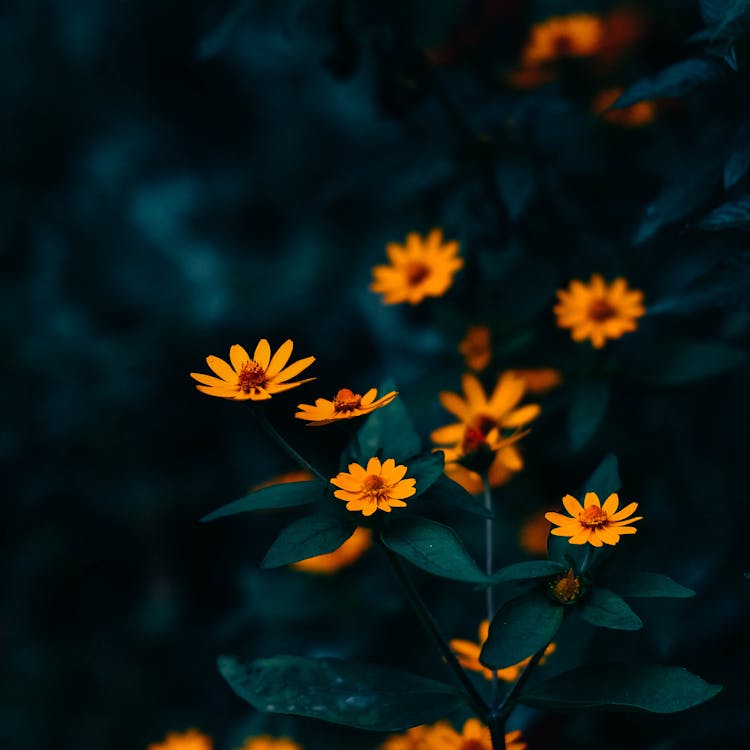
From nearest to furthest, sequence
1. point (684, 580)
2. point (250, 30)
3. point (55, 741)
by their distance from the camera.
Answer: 1. point (684, 580)
2. point (55, 741)
3. point (250, 30)

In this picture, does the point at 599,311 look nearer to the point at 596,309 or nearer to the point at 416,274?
the point at 596,309

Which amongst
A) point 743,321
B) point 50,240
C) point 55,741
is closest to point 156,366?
point 50,240

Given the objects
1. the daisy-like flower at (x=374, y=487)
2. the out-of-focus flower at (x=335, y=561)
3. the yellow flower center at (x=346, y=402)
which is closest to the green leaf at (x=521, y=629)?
the daisy-like flower at (x=374, y=487)

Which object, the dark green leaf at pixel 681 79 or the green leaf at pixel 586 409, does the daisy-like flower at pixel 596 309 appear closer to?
the green leaf at pixel 586 409

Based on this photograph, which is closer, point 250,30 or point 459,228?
point 459,228

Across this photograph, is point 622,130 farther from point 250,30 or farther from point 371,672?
point 250,30

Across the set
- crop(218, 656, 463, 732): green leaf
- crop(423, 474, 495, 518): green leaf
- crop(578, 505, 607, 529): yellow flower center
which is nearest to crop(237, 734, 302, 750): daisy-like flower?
crop(218, 656, 463, 732): green leaf
